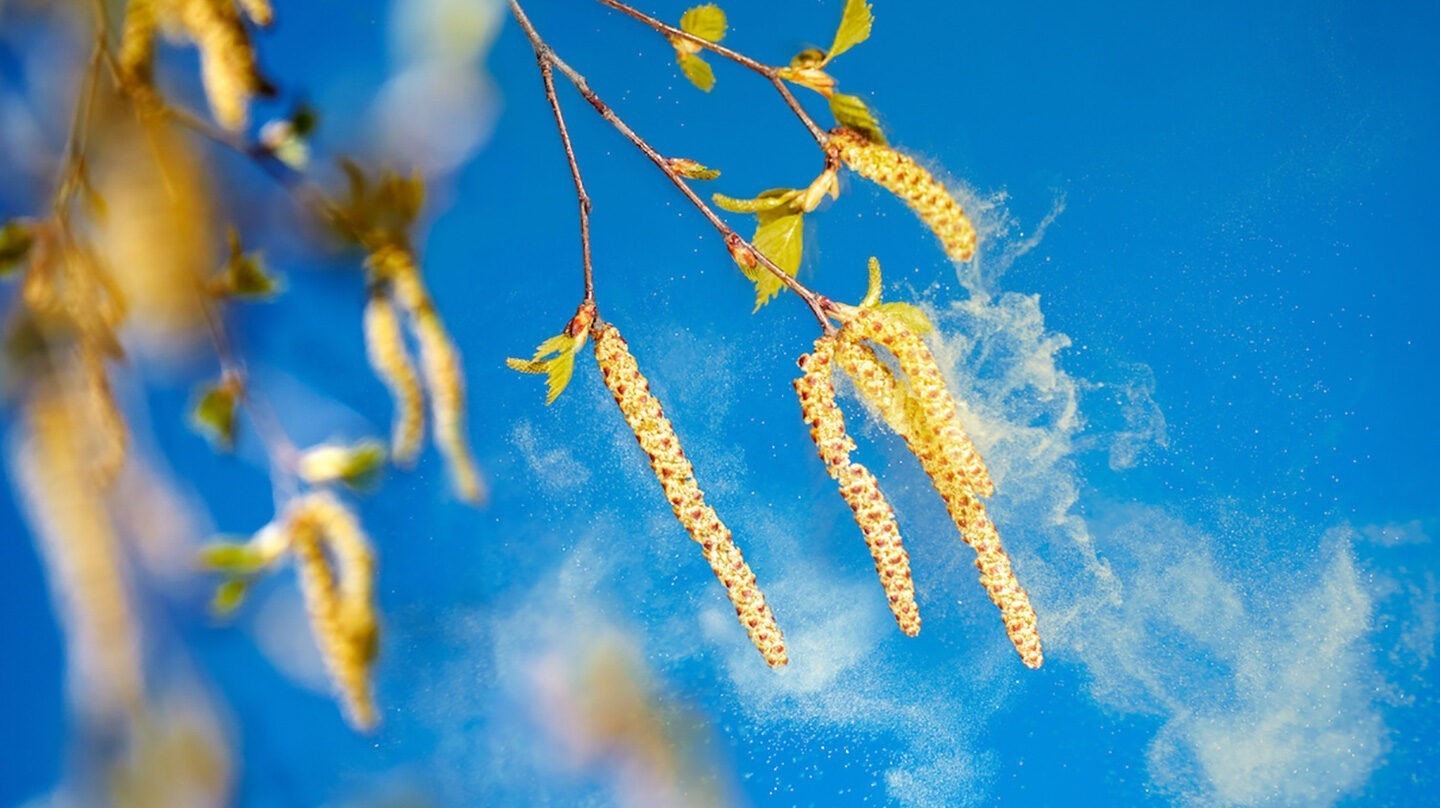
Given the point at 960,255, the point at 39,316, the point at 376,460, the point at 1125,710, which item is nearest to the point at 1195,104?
the point at 960,255

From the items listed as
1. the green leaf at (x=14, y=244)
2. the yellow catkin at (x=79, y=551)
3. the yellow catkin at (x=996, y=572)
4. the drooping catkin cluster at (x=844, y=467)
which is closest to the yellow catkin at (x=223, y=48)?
the green leaf at (x=14, y=244)

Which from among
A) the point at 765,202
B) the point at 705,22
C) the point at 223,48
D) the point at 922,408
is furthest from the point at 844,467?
the point at 223,48

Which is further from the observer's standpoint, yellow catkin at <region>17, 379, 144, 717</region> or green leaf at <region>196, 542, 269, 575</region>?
yellow catkin at <region>17, 379, 144, 717</region>

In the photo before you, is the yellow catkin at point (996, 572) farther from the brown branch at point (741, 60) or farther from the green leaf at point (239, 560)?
the green leaf at point (239, 560)

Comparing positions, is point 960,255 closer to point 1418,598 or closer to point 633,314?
point 633,314

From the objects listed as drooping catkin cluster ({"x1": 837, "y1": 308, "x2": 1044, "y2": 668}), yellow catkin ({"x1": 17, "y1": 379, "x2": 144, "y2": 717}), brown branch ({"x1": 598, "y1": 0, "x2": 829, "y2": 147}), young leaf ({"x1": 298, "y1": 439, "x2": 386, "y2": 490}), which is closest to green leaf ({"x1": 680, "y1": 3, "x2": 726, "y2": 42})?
brown branch ({"x1": 598, "y1": 0, "x2": 829, "y2": 147})

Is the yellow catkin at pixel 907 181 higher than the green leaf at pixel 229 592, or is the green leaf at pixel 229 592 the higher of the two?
the yellow catkin at pixel 907 181

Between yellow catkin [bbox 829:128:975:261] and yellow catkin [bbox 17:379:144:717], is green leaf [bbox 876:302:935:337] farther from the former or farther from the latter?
yellow catkin [bbox 17:379:144:717]
